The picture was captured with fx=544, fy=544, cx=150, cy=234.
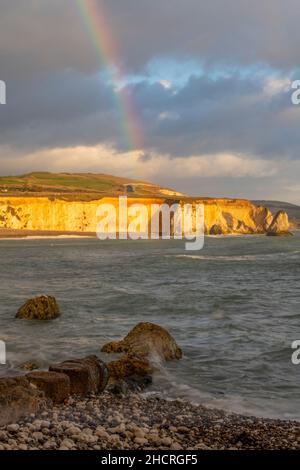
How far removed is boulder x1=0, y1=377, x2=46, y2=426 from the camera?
357 inches

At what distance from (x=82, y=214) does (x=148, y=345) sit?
132072mm

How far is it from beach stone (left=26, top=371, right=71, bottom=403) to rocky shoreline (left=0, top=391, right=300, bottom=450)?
8.4 inches

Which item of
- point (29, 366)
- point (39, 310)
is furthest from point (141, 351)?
point (39, 310)

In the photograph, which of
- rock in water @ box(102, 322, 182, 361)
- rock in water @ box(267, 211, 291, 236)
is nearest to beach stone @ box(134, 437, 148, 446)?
rock in water @ box(102, 322, 182, 361)

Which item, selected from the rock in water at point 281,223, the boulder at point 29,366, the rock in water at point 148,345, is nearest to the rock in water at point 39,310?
the rock in water at point 148,345

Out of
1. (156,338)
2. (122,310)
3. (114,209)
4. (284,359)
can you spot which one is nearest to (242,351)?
(284,359)

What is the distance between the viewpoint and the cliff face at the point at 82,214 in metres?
136

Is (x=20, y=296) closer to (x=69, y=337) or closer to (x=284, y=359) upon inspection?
(x=69, y=337)

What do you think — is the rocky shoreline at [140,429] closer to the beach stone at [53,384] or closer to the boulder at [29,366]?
the beach stone at [53,384]

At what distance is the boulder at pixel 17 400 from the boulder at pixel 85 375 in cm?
113

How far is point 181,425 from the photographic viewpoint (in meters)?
9.20

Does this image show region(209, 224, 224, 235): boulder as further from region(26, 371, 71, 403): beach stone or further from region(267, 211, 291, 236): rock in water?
region(26, 371, 71, 403): beach stone

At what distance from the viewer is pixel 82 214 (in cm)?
14538

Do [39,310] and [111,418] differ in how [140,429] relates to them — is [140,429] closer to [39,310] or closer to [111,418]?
[111,418]
